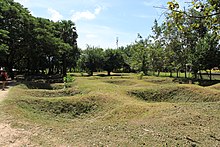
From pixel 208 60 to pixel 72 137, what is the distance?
24710mm

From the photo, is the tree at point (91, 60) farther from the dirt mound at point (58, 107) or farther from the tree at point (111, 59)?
the dirt mound at point (58, 107)

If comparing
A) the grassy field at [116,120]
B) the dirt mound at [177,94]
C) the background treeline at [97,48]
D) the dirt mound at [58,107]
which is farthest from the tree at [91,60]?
the dirt mound at [58,107]

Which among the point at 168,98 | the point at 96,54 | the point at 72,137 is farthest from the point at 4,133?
the point at 96,54

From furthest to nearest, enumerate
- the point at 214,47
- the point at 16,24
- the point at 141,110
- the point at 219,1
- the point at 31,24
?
the point at 214,47 → the point at 31,24 → the point at 16,24 → the point at 141,110 → the point at 219,1

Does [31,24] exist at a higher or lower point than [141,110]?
higher

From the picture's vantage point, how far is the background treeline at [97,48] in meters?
20.6

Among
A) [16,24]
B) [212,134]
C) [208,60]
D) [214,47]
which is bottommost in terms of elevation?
[212,134]

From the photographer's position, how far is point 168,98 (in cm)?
1502

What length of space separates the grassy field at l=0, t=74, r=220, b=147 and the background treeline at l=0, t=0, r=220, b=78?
332cm

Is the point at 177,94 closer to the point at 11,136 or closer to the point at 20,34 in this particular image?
the point at 11,136

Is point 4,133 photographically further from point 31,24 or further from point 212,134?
point 31,24

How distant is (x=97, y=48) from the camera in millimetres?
44250

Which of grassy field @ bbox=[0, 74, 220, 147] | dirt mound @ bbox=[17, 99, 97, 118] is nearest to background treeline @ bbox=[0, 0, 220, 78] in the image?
grassy field @ bbox=[0, 74, 220, 147]

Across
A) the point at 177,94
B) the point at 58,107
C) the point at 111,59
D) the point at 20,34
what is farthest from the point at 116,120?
the point at 111,59
